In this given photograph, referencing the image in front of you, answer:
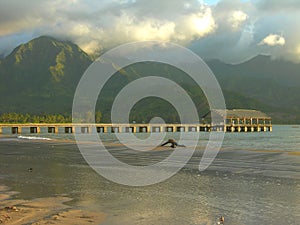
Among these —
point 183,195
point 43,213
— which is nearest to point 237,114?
point 183,195

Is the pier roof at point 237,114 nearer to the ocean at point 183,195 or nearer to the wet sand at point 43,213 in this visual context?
the ocean at point 183,195

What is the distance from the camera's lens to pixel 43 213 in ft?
36.8

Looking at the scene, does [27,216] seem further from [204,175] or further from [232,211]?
[204,175]

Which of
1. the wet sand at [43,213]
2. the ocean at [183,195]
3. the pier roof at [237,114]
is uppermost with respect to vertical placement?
the pier roof at [237,114]

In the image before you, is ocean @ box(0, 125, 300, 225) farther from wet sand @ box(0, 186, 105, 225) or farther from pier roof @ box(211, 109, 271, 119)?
pier roof @ box(211, 109, 271, 119)

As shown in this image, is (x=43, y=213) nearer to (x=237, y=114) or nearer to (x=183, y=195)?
(x=183, y=195)

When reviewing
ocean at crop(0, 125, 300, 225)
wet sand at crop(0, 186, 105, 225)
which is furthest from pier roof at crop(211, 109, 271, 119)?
wet sand at crop(0, 186, 105, 225)

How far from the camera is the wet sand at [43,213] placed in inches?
402

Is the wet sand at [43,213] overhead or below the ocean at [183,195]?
overhead

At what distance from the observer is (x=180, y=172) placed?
21.9 meters

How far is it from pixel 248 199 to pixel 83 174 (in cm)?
1058

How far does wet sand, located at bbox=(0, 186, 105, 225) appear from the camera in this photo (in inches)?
402

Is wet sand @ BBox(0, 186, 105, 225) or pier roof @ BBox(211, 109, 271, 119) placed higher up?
pier roof @ BBox(211, 109, 271, 119)

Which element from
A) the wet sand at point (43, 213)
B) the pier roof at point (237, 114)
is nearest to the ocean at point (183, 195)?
the wet sand at point (43, 213)
